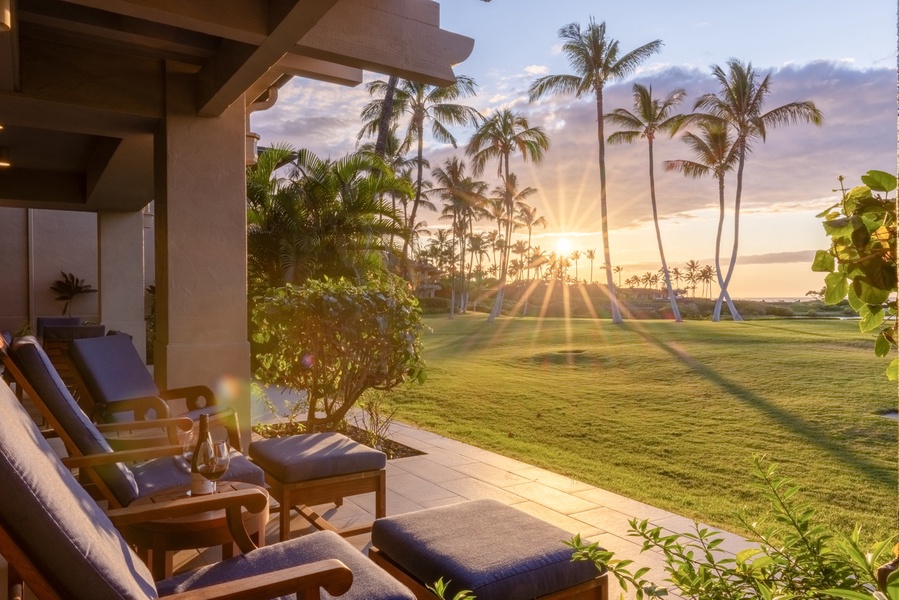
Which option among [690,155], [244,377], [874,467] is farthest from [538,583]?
[690,155]

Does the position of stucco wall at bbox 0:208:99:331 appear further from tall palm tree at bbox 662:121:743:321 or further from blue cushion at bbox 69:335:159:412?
tall palm tree at bbox 662:121:743:321

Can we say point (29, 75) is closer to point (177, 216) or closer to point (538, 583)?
point (177, 216)

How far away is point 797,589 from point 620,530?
293cm

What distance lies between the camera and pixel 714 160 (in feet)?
89.4

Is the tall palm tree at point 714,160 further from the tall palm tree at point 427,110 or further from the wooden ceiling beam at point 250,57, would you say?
the wooden ceiling beam at point 250,57

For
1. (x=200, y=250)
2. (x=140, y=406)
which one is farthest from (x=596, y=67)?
(x=140, y=406)

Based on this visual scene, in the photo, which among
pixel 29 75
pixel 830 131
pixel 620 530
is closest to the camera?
pixel 620 530

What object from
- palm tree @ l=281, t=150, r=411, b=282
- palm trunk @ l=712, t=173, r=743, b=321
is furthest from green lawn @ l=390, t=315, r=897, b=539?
palm trunk @ l=712, t=173, r=743, b=321

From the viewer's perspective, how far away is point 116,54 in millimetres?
4699

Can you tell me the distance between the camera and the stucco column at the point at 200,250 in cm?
480

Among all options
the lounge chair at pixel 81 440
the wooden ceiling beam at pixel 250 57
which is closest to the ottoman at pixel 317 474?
the lounge chair at pixel 81 440

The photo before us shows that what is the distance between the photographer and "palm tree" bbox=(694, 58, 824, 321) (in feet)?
82.7

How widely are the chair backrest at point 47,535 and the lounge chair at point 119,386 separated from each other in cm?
283

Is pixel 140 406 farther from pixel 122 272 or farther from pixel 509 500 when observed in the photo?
pixel 122 272
